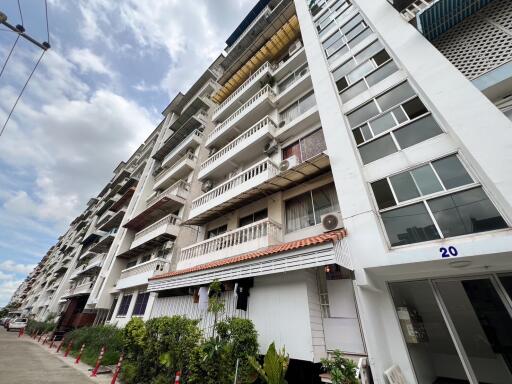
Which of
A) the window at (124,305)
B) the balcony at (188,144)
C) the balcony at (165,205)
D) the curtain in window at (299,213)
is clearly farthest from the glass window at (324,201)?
the window at (124,305)

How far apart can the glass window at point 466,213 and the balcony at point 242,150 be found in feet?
26.8

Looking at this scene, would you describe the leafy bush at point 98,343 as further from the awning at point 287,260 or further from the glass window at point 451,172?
the glass window at point 451,172

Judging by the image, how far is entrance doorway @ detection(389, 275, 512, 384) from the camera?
168 inches

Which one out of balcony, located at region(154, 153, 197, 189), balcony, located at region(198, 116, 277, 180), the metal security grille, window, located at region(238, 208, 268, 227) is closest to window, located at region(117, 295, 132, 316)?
balcony, located at region(154, 153, 197, 189)

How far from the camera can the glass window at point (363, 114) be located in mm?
7816

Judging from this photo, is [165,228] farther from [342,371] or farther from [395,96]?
[395,96]

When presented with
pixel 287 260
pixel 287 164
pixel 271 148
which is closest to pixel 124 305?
pixel 271 148

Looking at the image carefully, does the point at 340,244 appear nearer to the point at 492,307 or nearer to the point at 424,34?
the point at 492,307

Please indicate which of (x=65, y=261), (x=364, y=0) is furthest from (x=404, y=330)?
(x=65, y=261)

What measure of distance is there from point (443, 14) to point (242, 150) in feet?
31.2

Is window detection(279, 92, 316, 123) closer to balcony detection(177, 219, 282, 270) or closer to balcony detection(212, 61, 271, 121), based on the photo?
balcony detection(212, 61, 271, 121)

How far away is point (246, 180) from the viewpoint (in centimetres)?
1059

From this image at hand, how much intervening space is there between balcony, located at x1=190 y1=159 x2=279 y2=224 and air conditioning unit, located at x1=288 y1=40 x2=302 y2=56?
31.4 ft

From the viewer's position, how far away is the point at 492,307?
4430 mm
